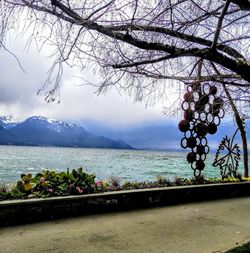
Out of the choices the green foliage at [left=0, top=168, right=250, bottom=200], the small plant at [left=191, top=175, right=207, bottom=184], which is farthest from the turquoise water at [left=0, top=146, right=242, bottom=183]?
the green foliage at [left=0, top=168, right=250, bottom=200]

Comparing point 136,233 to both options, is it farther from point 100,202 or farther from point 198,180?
point 198,180

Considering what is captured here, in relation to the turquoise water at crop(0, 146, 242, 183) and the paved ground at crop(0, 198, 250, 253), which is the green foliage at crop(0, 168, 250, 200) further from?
the turquoise water at crop(0, 146, 242, 183)

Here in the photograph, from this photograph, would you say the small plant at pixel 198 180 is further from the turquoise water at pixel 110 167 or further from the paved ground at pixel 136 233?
the paved ground at pixel 136 233

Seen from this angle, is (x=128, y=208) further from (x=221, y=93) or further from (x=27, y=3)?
(x=27, y=3)

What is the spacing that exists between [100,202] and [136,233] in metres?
1.61

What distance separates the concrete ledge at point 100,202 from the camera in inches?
249

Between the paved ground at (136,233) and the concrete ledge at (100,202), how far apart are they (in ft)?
0.71

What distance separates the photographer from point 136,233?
6.03 meters

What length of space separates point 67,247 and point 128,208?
113 inches

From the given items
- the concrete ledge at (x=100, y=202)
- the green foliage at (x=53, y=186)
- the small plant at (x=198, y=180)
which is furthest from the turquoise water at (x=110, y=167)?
the green foliage at (x=53, y=186)

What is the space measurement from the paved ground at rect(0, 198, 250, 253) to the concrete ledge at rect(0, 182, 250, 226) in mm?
217

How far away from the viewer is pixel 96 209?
7.41m

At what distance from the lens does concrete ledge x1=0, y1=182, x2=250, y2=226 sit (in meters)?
Result: 6.33

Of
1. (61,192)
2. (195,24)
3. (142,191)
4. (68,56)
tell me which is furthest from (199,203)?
(68,56)
